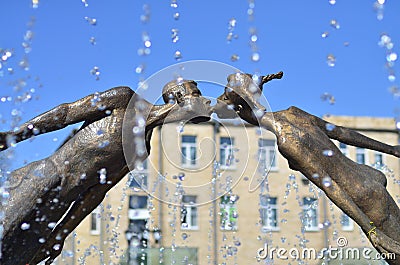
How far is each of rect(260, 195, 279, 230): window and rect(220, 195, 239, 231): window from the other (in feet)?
4.08

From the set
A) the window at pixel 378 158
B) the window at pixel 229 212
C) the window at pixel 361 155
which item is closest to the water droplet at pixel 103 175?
the window at pixel 229 212

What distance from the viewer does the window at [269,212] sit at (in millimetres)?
26609

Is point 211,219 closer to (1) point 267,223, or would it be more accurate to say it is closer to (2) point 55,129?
(1) point 267,223

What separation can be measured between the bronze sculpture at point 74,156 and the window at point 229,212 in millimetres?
17792

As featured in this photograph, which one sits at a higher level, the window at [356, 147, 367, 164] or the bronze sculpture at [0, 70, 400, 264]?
the window at [356, 147, 367, 164]

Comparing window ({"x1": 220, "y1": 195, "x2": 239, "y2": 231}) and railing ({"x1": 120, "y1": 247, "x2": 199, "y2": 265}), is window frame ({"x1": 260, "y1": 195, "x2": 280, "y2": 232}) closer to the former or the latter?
window ({"x1": 220, "y1": 195, "x2": 239, "y2": 231})

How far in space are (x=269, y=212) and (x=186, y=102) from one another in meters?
20.8

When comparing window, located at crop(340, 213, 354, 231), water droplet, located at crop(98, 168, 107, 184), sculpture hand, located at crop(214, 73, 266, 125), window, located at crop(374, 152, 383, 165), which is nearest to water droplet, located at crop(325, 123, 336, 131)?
sculpture hand, located at crop(214, 73, 266, 125)

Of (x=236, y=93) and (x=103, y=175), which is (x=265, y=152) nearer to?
(x=236, y=93)

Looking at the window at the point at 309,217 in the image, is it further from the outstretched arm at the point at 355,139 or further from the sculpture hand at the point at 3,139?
the sculpture hand at the point at 3,139

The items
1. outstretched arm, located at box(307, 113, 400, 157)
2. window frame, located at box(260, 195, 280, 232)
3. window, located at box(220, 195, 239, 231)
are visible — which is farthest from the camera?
window frame, located at box(260, 195, 280, 232)

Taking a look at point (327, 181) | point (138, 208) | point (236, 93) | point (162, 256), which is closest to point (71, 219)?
point (236, 93)

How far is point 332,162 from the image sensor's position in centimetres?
604

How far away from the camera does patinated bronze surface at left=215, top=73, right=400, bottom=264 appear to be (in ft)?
19.0
